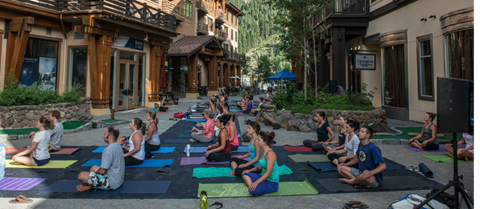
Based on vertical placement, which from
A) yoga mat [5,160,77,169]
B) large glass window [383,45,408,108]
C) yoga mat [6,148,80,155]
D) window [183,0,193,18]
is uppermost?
window [183,0,193,18]

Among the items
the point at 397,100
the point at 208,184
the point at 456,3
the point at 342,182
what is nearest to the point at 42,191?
the point at 208,184

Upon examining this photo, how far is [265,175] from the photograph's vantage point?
14.7 ft

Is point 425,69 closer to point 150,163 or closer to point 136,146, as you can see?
point 150,163

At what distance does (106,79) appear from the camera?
14.9 m

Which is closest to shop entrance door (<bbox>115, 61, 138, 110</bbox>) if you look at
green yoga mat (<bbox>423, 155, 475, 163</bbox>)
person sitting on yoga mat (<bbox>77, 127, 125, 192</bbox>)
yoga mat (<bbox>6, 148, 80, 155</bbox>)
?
yoga mat (<bbox>6, 148, 80, 155</bbox>)

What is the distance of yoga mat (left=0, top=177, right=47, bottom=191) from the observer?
4.73 metres

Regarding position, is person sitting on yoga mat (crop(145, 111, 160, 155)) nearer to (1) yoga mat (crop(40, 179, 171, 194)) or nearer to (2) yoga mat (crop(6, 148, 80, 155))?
(2) yoga mat (crop(6, 148, 80, 155))

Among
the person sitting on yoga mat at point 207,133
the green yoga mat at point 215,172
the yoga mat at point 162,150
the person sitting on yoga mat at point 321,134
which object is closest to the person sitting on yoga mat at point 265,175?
the green yoga mat at point 215,172

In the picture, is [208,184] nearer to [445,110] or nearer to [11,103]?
[445,110]

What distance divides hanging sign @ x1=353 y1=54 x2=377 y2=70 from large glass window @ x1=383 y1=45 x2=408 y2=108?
2422 mm

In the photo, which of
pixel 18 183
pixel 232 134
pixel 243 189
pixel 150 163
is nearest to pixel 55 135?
pixel 18 183

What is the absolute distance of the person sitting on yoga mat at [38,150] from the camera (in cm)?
597

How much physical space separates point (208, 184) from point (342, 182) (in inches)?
92.9

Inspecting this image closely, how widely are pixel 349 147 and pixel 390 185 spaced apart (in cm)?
136
